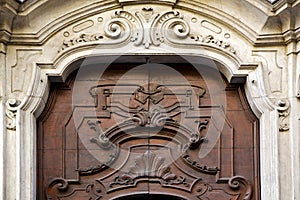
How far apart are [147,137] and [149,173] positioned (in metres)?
0.36

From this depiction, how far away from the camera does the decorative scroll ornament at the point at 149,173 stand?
11070 mm

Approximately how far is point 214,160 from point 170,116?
63 centimetres

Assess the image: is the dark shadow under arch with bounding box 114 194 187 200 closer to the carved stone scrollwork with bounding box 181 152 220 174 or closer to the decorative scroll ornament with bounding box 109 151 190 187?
the decorative scroll ornament with bounding box 109 151 190 187

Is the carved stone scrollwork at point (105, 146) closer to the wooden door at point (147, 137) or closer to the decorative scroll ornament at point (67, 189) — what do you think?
the wooden door at point (147, 137)

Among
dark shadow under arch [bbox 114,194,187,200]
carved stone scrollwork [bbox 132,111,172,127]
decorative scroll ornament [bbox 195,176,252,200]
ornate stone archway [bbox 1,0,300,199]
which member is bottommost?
dark shadow under arch [bbox 114,194,187,200]

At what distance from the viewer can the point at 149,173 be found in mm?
11078

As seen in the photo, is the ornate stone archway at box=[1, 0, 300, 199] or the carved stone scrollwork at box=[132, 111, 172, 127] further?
the carved stone scrollwork at box=[132, 111, 172, 127]

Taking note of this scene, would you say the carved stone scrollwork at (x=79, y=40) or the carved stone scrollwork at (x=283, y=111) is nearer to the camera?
the carved stone scrollwork at (x=283, y=111)

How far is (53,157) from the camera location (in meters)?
11.1

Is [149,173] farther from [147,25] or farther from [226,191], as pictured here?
[147,25]

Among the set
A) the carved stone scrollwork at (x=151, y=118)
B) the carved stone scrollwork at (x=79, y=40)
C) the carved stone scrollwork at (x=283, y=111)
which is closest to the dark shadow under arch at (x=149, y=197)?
the carved stone scrollwork at (x=151, y=118)

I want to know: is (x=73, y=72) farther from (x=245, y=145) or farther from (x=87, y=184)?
(x=245, y=145)

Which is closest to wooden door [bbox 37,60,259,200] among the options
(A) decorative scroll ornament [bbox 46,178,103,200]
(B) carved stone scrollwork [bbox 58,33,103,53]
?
(A) decorative scroll ornament [bbox 46,178,103,200]

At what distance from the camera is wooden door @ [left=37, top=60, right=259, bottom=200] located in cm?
1107
